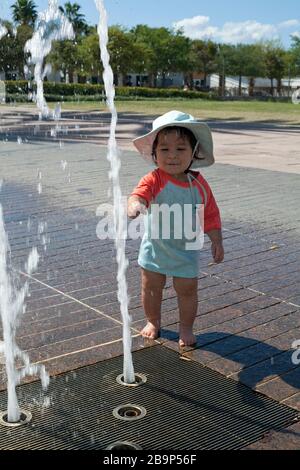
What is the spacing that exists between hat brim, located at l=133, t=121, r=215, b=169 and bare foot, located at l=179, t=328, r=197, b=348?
867 mm

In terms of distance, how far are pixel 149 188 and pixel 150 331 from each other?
0.80 m

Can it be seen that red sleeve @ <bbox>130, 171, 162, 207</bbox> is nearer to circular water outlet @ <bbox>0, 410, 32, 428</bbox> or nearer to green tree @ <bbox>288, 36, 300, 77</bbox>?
circular water outlet @ <bbox>0, 410, 32, 428</bbox>

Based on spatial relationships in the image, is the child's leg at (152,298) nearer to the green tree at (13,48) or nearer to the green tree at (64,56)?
the green tree at (13,48)

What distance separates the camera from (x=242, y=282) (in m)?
4.25

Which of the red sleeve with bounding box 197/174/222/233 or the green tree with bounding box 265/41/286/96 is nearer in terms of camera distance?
the red sleeve with bounding box 197/174/222/233

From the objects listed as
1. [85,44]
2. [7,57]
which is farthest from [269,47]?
[7,57]

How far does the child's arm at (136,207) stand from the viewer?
2934 millimetres

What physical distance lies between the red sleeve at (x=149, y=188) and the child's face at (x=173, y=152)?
7 centimetres

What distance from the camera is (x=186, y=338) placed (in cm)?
323

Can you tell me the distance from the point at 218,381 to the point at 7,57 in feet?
127

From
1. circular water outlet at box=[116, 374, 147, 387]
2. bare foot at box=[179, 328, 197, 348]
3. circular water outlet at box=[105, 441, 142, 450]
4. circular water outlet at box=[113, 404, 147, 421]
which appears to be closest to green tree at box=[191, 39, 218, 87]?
bare foot at box=[179, 328, 197, 348]

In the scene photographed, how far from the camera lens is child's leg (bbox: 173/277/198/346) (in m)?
3.21

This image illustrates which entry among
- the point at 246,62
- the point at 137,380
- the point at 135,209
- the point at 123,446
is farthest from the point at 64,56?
the point at 123,446

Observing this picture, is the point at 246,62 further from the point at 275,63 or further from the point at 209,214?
the point at 209,214
